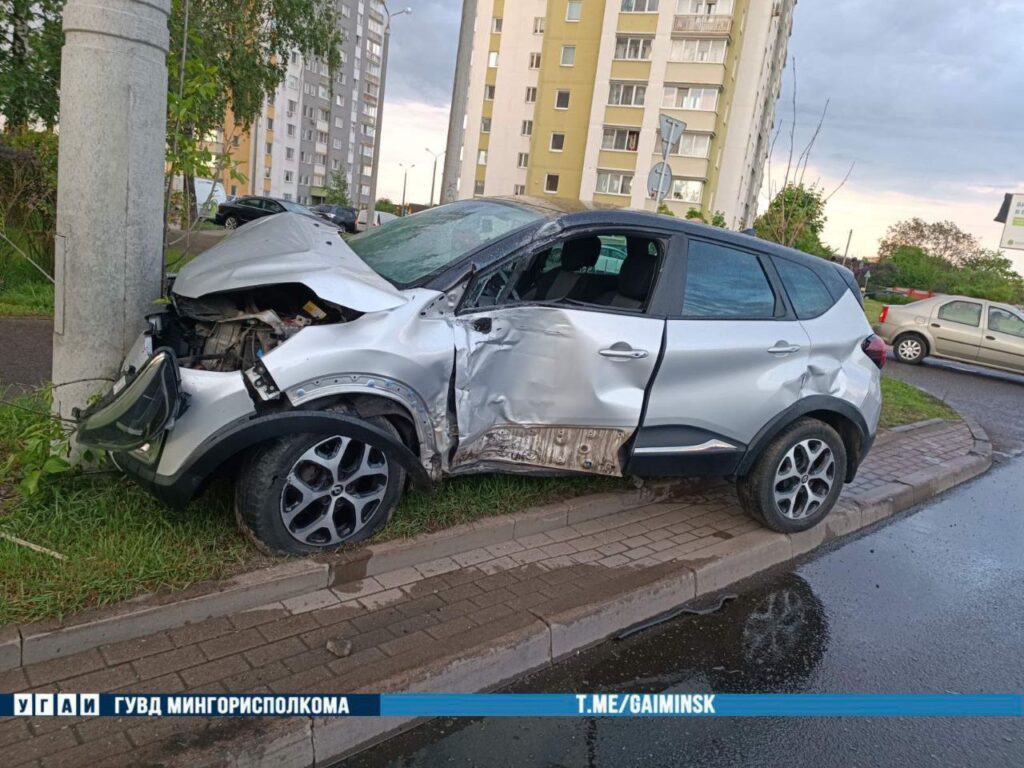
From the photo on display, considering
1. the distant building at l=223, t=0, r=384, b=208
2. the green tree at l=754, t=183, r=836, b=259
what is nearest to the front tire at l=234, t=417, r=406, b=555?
the green tree at l=754, t=183, r=836, b=259

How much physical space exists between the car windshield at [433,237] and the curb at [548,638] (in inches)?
69.9

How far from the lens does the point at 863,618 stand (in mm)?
3973

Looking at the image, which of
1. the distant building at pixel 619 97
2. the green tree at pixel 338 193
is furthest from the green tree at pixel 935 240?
the green tree at pixel 338 193

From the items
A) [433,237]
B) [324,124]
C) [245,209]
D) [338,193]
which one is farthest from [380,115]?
[324,124]

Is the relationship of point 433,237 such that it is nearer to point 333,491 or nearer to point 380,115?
point 333,491

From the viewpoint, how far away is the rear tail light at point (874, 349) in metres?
4.84

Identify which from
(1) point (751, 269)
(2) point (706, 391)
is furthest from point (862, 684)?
(1) point (751, 269)

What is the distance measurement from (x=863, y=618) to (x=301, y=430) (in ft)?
10.2

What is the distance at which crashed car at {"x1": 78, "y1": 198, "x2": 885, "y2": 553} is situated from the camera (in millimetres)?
3135

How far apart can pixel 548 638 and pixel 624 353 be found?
148 cm

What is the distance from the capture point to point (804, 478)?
462 cm

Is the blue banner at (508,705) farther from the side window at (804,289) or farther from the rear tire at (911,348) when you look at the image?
the rear tire at (911,348)

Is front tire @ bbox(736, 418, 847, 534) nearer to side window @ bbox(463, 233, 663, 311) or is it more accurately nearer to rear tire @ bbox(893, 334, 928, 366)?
side window @ bbox(463, 233, 663, 311)

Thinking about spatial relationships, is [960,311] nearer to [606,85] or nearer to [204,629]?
[204,629]
